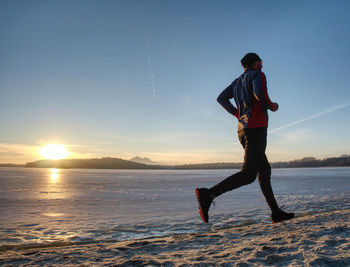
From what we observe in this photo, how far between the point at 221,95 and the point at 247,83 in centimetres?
52

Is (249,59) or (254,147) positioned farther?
(249,59)

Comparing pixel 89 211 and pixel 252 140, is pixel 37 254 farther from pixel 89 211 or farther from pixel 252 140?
pixel 89 211

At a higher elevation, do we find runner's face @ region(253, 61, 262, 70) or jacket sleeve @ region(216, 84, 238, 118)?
runner's face @ region(253, 61, 262, 70)

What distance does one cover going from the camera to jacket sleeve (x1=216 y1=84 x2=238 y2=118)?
347cm

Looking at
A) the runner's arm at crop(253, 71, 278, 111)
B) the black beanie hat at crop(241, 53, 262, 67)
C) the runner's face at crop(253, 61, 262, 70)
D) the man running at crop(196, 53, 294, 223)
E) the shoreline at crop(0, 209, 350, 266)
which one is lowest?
the shoreline at crop(0, 209, 350, 266)

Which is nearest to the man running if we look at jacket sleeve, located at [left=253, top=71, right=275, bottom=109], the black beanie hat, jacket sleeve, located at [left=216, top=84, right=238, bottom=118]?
jacket sleeve, located at [left=253, top=71, right=275, bottom=109]

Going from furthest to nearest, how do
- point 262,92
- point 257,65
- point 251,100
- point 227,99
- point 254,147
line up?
point 227,99 < point 257,65 < point 251,100 < point 254,147 < point 262,92

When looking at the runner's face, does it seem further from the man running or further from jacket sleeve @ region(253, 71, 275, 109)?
jacket sleeve @ region(253, 71, 275, 109)

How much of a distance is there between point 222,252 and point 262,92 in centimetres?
174

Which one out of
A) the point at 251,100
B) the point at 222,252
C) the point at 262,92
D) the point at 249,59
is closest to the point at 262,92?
the point at 262,92

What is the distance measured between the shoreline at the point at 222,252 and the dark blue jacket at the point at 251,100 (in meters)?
1.24

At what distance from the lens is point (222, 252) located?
6.57ft

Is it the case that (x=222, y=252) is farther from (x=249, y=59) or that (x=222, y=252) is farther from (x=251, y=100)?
(x=249, y=59)

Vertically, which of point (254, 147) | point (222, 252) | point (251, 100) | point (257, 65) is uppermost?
point (257, 65)
